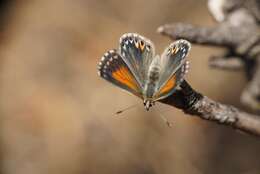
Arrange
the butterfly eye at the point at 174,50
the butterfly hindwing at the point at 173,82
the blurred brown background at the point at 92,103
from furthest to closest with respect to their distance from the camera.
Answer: the blurred brown background at the point at 92,103, the butterfly eye at the point at 174,50, the butterfly hindwing at the point at 173,82

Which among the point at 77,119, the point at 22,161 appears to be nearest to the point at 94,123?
the point at 77,119

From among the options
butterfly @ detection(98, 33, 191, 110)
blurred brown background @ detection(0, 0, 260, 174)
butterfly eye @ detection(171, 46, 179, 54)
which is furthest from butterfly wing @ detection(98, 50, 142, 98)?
blurred brown background @ detection(0, 0, 260, 174)

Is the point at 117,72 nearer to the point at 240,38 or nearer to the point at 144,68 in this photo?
the point at 144,68

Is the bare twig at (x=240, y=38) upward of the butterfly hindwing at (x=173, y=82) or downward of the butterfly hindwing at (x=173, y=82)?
upward

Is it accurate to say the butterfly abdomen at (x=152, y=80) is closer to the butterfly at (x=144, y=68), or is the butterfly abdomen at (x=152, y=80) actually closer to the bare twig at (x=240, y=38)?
the butterfly at (x=144, y=68)

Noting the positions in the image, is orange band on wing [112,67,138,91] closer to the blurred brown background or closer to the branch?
the branch

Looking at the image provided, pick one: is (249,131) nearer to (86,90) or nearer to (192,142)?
(192,142)

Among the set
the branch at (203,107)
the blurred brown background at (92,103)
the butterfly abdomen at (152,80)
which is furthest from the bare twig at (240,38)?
the blurred brown background at (92,103)
